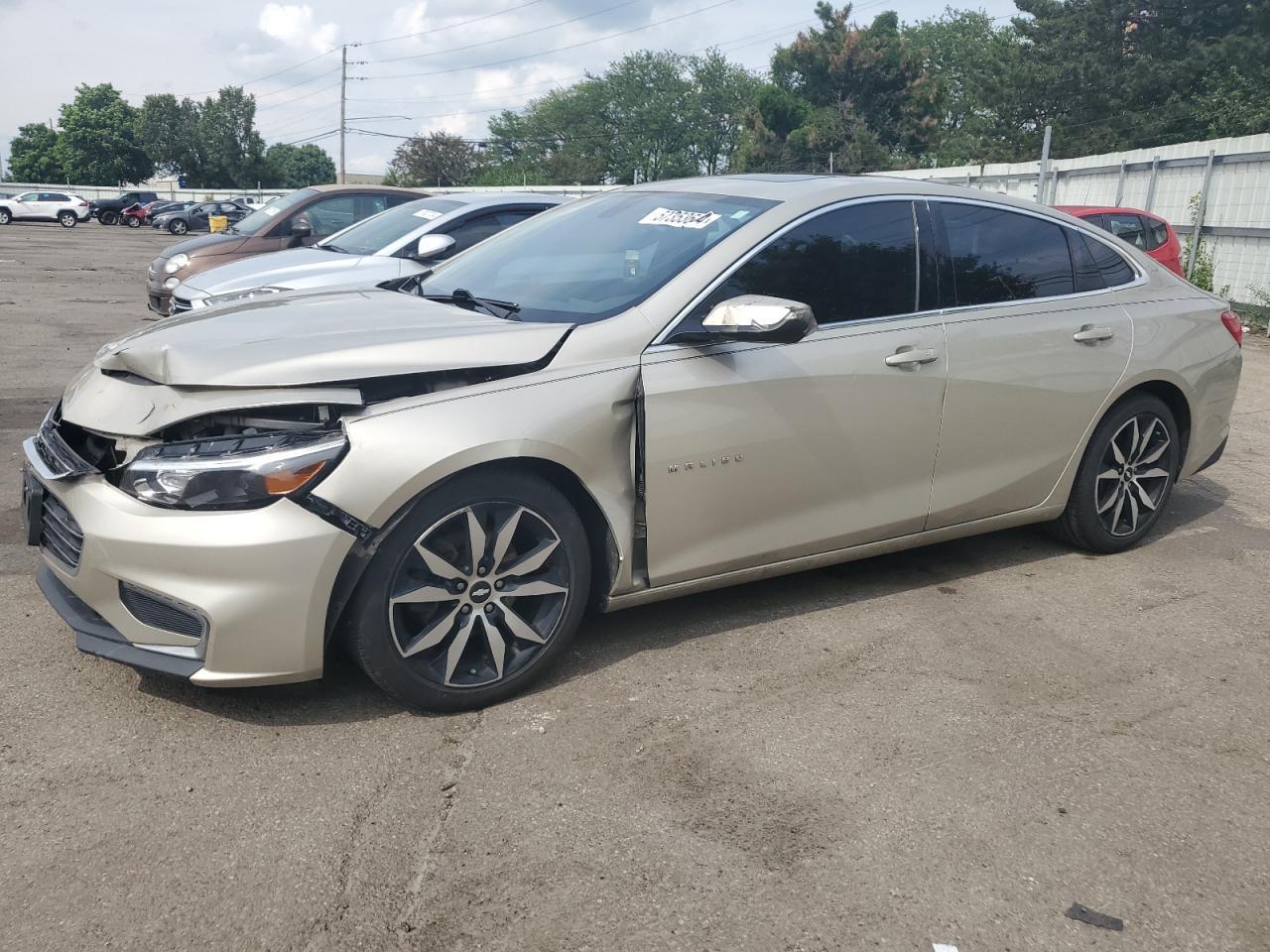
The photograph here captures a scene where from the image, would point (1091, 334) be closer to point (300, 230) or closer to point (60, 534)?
point (60, 534)

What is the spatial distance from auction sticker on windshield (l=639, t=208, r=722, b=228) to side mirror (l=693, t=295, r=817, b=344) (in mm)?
576

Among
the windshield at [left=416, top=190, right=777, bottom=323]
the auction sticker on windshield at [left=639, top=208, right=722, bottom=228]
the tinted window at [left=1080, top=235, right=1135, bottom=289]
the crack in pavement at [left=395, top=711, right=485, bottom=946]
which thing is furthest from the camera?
the tinted window at [left=1080, top=235, right=1135, bottom=289]

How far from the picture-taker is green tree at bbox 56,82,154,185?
89.9m

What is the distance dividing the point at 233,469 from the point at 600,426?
3.61 feet

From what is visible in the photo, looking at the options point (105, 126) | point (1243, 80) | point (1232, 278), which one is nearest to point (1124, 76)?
Result: point (1243, 80)

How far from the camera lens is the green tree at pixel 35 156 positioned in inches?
3794

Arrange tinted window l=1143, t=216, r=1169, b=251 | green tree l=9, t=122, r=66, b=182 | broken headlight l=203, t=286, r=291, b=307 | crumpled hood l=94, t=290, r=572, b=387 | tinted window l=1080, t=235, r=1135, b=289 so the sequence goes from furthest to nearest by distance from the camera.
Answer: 1. green tree l=9, t=122, r=66, b=182
2. tinted window l=1143, t=216, r=1169, b=251
3. broken headlight l=203, t=286, r=291, b=307
4. tinted window l=1080, t=235, r=1135, b=289
5. crumpled hood l=94, t=290, r=572, b=387

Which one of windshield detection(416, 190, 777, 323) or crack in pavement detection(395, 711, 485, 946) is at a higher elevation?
windshield detection(416, 190, 777, 323)

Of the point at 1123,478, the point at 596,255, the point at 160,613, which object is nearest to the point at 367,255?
the point at 596,255

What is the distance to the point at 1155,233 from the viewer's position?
500 inches

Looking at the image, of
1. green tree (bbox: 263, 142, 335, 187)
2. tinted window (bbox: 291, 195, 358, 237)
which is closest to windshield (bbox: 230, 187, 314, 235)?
tinted window (bbox: 291, 195, 358, 237)

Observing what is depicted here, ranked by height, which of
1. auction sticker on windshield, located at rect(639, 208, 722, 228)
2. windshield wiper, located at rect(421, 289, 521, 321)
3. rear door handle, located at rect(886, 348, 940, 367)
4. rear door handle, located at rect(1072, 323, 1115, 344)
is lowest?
rear door handle, located at rect(886, 348, 940, 367)

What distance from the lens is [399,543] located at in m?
3.17

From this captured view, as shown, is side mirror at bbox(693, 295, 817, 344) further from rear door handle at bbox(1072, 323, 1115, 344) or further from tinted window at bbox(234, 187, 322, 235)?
tinted window at bbox(234, 187, 322, 235)
